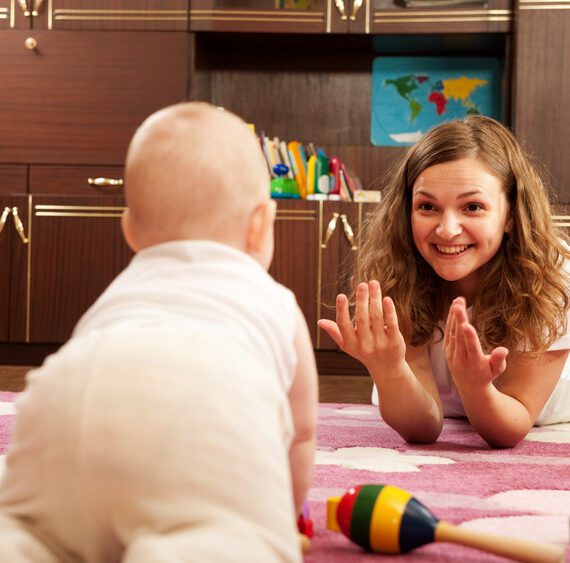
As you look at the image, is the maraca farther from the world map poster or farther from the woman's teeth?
the world map poster

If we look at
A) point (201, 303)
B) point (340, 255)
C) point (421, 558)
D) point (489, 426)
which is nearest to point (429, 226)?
point (489, 426)

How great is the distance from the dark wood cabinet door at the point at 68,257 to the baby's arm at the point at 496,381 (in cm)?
195

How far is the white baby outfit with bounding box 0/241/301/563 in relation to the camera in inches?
24.5

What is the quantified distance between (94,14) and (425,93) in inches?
50.8

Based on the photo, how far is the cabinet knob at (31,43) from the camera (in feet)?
10.8

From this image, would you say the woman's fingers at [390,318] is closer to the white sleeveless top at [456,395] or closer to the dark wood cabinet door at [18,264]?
the white sleeveless top at [456,395]

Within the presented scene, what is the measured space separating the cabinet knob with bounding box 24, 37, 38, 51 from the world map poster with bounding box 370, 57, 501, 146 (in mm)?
1281

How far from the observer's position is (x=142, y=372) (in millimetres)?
654

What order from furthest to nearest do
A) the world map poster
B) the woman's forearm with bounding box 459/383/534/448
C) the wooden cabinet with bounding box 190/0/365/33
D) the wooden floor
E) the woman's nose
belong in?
1. the world map poster
2. the wooden cabinet with bounding box 190/0/365/33
3. the wooden floor
4. the woman's nose
5. the woman's forearm with bounding box 459/383/534/448

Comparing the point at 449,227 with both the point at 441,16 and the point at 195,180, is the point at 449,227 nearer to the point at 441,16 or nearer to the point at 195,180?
the point at 195,180

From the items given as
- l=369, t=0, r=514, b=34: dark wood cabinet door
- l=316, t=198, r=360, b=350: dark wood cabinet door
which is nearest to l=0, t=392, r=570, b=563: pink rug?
l=316, t=198, r=360, b=350: dark wood cabinet door

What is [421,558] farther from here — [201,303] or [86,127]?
[86,127]

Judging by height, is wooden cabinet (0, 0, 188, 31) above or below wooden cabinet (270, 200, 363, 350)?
above

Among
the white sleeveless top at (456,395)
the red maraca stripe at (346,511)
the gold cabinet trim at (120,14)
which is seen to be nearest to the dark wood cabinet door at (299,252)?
the gold cabinet trim at (120,14)
